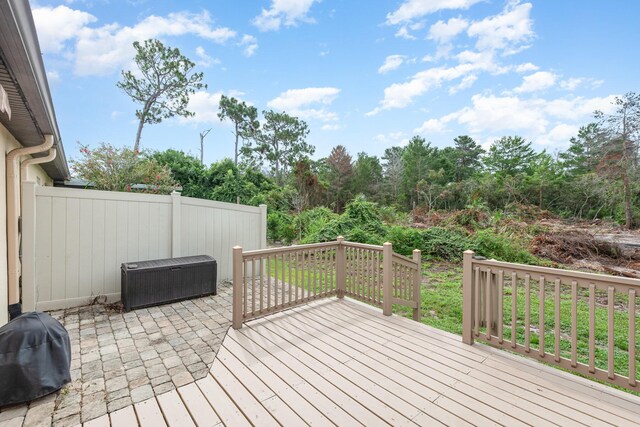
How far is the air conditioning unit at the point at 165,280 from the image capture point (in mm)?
3872

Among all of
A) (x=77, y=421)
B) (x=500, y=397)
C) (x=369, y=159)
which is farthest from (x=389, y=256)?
(x=369, y=159)

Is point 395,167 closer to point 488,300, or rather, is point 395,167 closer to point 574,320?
point 488,300

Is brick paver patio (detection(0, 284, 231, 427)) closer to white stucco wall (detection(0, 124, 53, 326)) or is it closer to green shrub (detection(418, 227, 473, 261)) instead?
white stucco wall (detection(0, 124, 53, 326))

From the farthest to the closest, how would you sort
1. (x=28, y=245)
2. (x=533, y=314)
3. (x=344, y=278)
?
(x=533, y=314) < (x=344, y=278) < (x=28, y=245)

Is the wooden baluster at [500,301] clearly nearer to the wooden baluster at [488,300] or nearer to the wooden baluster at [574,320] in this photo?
the wooden baluster at [488,300]

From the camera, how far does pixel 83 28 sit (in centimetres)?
785

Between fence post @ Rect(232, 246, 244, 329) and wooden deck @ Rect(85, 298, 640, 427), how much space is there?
253 millimetres

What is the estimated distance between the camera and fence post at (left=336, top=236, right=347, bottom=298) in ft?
14.1

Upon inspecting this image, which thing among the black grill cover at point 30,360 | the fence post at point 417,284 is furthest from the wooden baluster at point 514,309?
the black grill cover at point 30,360

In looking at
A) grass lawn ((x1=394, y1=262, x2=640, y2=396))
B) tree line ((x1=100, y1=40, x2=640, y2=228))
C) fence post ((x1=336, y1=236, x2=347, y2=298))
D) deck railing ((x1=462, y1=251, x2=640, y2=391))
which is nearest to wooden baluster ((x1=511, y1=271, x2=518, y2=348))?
deck railing ((x1=462, y1=251, x2=640, y2=391))

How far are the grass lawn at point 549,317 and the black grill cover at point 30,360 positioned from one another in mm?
4102

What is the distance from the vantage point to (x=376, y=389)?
2.16 metres

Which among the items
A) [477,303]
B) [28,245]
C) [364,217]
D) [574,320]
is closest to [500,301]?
[477,303]

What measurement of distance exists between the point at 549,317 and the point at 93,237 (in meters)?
6.89
